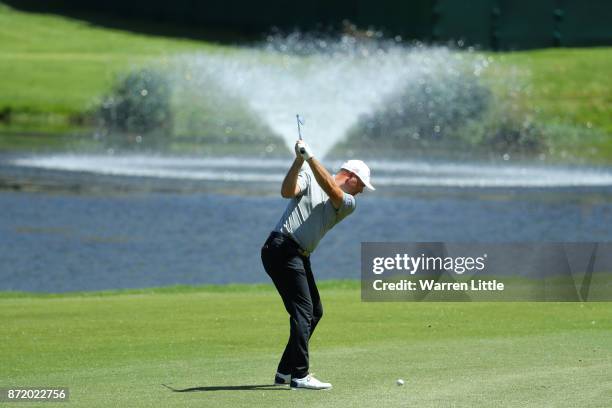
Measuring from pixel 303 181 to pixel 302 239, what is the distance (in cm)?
39

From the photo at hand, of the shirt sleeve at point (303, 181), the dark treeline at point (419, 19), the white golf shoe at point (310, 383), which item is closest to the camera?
the shirt sleeve at point (303, 181)

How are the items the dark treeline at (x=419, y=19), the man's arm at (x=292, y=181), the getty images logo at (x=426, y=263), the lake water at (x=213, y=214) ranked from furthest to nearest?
1. the dark treeline at (x=419, y=19)
2. the lake water at (x=213, y=214)
3. the getty images logo at (x=426, y=263)
4. the man's arm at (x=292, y=181)

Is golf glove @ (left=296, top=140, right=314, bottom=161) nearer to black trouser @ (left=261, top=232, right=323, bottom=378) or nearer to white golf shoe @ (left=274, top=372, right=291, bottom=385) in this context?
black trouser @ (left=261, top=232, right=323, bottom=378)

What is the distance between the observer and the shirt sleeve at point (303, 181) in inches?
375

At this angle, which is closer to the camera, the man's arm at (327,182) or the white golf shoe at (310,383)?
the man's arm at (327,182)

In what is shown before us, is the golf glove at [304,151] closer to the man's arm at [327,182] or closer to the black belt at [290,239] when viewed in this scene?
the man's arm at [327,182]

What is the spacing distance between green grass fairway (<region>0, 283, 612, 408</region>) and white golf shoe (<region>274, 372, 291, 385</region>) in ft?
0.42

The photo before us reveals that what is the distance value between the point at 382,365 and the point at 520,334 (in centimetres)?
221

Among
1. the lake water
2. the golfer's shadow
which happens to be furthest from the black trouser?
the lake water

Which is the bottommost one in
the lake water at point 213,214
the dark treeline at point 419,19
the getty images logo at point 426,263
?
the getty images logo at point 426,263

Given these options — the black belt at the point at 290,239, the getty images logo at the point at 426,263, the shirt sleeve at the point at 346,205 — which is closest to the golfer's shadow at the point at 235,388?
the black belt at the point at 290,239

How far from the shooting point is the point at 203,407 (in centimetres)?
895

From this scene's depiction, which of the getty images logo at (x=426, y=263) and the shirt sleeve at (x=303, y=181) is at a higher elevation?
the getty images logo at (x=426, y=263)

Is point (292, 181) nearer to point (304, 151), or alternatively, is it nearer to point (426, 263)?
point (304, 151)
